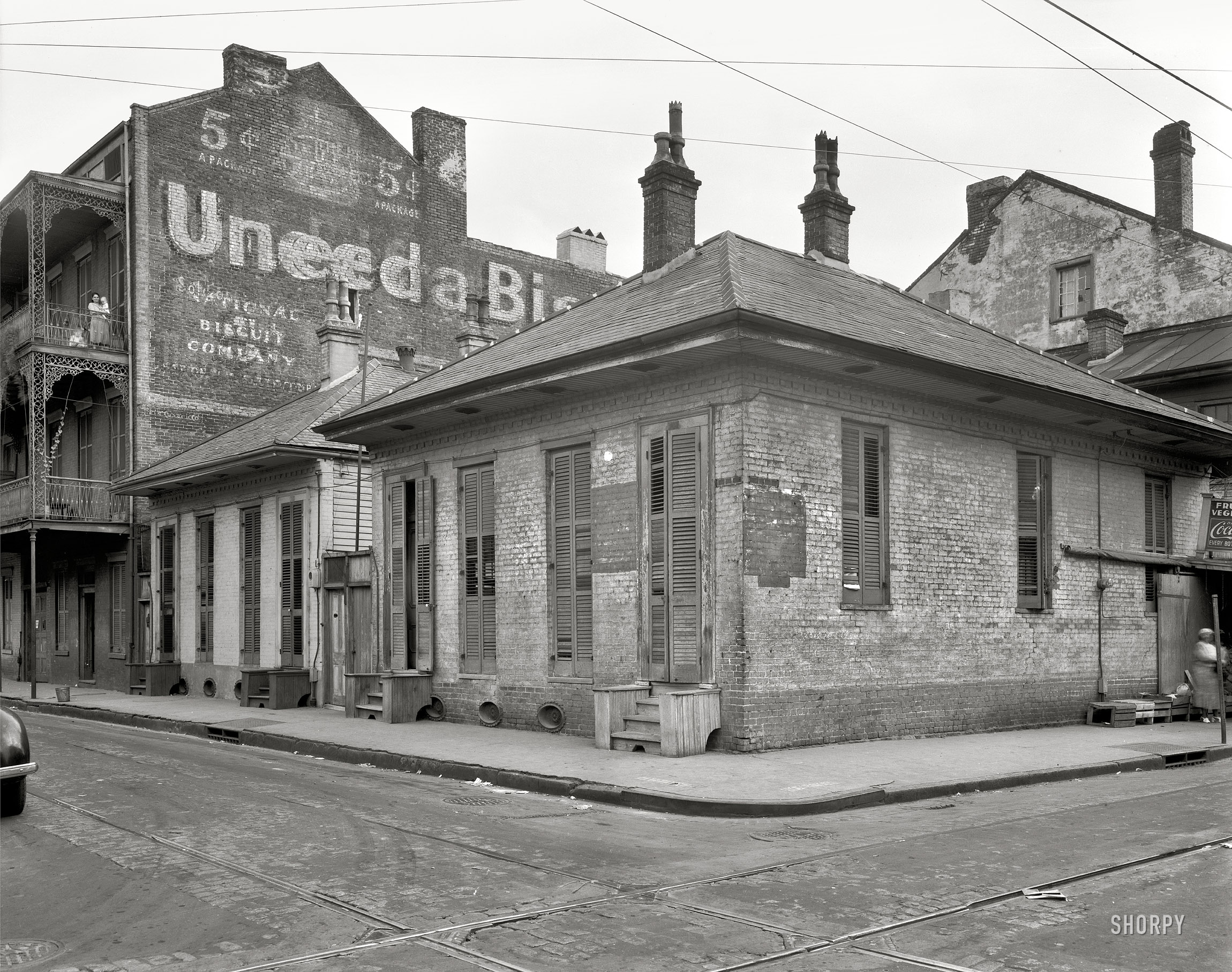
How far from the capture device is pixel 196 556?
24.7 metres

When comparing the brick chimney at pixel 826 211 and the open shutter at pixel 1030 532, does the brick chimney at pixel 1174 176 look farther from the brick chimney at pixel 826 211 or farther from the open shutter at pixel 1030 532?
the open shutter at pixel 1030 532

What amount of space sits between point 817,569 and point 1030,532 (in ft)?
15.0

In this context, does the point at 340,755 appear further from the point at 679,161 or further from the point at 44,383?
the point at 44,383

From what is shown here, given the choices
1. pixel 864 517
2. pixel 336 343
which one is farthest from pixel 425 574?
pixel 336 343

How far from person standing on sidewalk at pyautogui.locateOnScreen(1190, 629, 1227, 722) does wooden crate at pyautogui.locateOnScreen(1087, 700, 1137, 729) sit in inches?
57.2

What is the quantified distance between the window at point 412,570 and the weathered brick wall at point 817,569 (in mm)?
313

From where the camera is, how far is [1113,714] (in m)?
17.0

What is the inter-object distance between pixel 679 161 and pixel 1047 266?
15.1 m

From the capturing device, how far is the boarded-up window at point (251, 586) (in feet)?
74.1

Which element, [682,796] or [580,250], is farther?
[580,250]

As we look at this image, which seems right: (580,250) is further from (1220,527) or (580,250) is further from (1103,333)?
(1220,527)

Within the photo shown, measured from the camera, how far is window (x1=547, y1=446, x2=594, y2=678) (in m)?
15.1

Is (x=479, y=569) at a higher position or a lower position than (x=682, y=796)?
higher

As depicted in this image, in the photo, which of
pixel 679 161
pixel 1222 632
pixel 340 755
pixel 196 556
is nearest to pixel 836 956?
pixel 340 755
